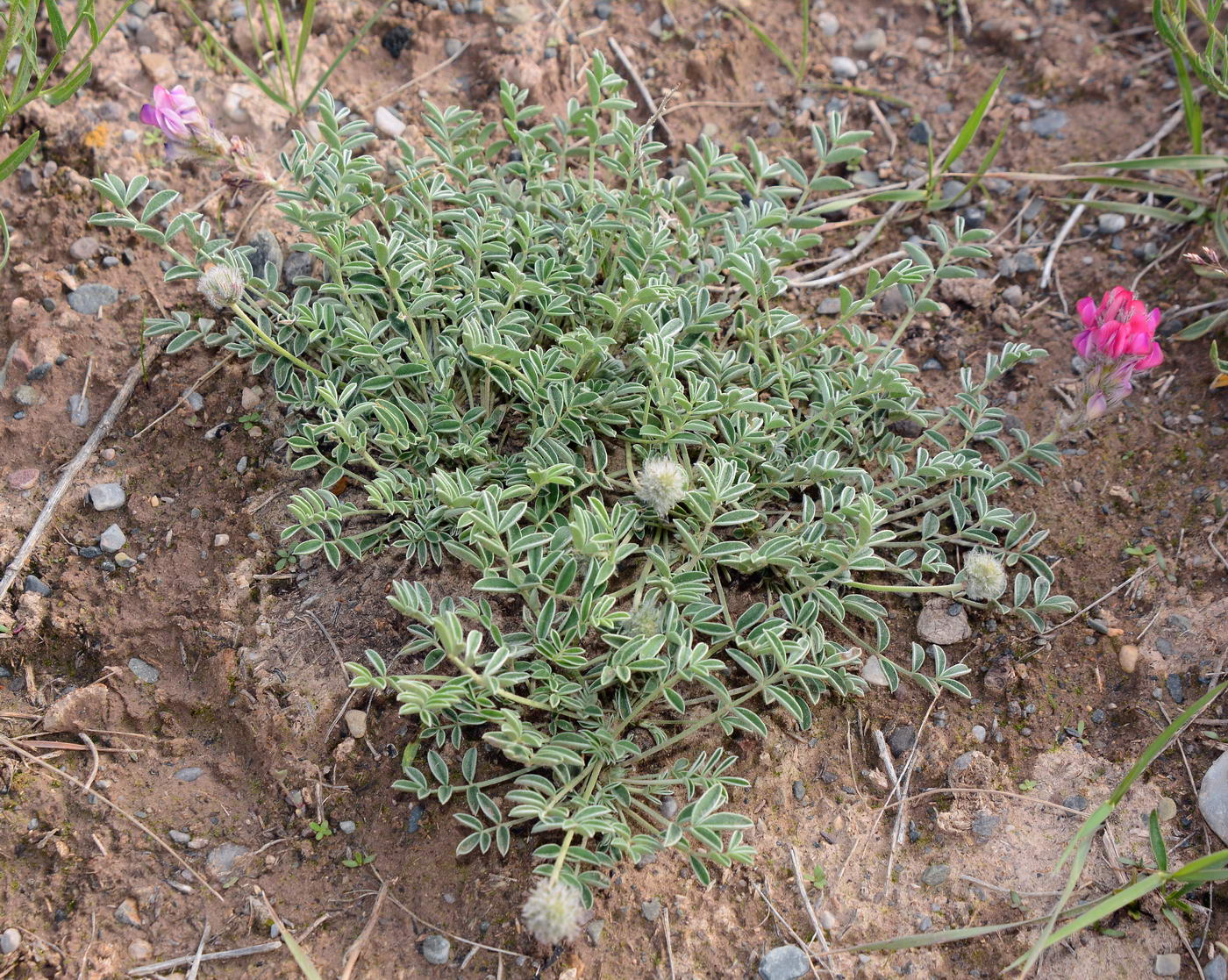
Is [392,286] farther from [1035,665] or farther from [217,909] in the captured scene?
[1035,665]

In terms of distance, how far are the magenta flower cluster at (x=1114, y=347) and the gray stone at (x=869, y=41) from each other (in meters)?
2.30

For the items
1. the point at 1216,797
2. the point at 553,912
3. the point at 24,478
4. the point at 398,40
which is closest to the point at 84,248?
the point at 24,478

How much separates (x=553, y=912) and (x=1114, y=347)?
2.46 meters

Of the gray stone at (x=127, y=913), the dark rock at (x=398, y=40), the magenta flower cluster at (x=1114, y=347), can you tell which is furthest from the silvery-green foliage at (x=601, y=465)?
the dark rock at (x=398, y=40)

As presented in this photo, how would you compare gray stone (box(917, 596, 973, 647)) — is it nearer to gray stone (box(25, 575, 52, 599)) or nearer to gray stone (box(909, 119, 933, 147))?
gray stone (box(909, 119, 933, 147))

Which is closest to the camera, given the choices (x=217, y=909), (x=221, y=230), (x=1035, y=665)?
(x=217, y=909)

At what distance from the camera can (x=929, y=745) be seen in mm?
3072

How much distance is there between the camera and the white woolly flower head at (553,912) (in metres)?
2.33

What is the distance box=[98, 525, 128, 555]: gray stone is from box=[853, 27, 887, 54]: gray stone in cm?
418

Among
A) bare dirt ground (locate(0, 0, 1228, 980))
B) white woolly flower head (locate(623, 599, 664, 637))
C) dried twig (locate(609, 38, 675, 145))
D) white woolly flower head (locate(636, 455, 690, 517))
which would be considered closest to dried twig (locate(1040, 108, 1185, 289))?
bare dirt ground (locate(0, 0, 1228, 980))

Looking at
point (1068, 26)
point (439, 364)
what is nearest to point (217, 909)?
point (439, 364)

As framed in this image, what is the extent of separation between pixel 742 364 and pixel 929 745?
147cm

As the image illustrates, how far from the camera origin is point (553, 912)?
2.33m

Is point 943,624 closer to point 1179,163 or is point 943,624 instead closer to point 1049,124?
point 1179,163
